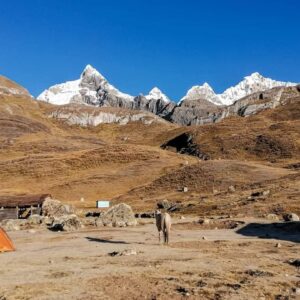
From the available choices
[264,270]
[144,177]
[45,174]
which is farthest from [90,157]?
[264,270]

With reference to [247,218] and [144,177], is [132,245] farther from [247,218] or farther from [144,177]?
[144,177]

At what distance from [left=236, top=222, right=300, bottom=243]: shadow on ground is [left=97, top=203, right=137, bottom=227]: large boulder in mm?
10613

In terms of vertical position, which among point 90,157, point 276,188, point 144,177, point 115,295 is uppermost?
point 90,157

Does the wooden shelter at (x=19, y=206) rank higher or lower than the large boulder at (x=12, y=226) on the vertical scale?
higher

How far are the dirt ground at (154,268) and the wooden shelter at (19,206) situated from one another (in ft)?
110

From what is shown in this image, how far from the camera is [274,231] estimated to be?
119ft

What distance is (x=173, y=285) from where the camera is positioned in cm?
1666

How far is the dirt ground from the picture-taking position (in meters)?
15.8

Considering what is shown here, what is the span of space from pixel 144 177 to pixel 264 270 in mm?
86311

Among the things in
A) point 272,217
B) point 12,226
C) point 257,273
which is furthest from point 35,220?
point 257,273

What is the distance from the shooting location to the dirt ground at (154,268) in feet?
51.9

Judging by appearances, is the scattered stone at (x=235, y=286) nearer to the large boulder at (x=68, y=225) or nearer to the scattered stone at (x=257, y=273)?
the scattered stone at (x=257, y=273)

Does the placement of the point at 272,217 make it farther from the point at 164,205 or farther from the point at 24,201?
the point at 24,201

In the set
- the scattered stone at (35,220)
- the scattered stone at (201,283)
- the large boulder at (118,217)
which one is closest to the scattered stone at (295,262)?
the scattered stone at (201,283)
